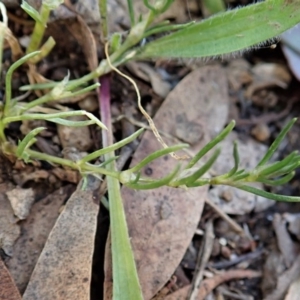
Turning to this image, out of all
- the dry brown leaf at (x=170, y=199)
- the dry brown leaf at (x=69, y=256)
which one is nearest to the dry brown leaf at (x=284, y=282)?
the dry brown leaf at (x=170, y=199)

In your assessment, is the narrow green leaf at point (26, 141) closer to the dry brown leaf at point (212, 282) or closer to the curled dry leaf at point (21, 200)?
the curled dry leaf at point (21, 200)

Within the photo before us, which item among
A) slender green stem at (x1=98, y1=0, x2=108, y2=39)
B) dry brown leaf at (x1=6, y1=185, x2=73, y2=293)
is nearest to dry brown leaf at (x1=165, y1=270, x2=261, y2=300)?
dry brown leaf at (x1=6, y1=185, x2=73, y2=293)

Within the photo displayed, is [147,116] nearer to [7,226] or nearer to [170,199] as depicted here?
[170,199]

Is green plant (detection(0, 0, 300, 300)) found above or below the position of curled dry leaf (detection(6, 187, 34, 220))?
above

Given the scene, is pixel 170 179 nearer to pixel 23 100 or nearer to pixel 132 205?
pixel 132 205

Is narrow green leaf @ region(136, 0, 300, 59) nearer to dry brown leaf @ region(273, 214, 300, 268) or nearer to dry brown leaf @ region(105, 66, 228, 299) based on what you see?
dry brown leaf @ region(105, 66, 228, 299)
